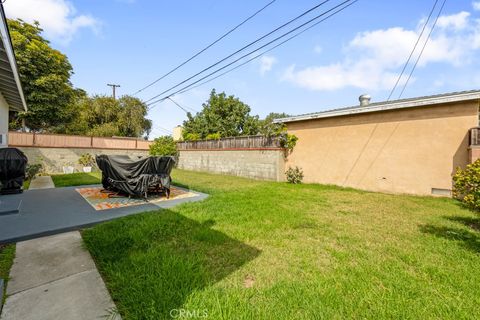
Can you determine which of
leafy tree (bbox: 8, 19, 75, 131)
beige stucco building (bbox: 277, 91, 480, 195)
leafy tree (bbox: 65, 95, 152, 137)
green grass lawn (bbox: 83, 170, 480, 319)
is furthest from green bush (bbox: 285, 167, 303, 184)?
leafy tree (bbox: 65, 95, 152, 137)

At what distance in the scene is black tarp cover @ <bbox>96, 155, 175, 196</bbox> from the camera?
555 centimetres

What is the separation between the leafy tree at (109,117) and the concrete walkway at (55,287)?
19.7 m

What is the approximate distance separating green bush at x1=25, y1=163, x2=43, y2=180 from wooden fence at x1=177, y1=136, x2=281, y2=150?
759cm

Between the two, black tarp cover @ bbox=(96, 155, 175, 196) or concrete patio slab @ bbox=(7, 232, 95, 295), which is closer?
concrete patio slab @ bbox=(7, 232, 95, 295)

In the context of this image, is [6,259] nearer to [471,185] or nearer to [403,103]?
[471,185]

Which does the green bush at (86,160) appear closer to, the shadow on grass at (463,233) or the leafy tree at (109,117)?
the leafy tree at (109,117)

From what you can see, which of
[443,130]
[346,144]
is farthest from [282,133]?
[443,130]

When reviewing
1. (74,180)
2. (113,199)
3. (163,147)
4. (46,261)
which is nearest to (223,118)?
(163,147)

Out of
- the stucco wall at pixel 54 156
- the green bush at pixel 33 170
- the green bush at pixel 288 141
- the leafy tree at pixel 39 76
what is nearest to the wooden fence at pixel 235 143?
the green bush at pixel 288 141

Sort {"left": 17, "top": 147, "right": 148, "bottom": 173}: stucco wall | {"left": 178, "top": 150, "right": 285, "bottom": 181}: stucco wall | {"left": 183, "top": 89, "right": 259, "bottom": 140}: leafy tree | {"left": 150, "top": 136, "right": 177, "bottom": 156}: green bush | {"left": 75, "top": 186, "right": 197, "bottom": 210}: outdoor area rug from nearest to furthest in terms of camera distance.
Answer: {"left": 75, "top": 186, "right": 197, "bottom": 210}: outdoor area rug < {"left": 178, "top": 150, "right": 285, "bottom": 181}: stucco wall < {"left": 17, "top": 147, "right": 148, "bottom": 173}: stucco wall < {"left": 150, "top": 136, "right": 177, "bottom": 156}: green bush < {"left": 183, "top": 89, "right": 259, "bottom": 140}: leafy tree

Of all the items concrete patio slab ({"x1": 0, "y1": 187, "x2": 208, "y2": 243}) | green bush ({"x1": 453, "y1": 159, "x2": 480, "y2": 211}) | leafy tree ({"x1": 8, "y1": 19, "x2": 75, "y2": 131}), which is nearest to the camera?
green bush ({"x1": 453, "y1": 159, "x2": 480, "y2": 211})

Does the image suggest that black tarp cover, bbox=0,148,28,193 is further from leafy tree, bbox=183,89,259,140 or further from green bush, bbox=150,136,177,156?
leafy tree, bbox=183,89,259,140

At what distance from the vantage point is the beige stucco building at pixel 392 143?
6.14 metres

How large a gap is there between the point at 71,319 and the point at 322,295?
6.52ft
